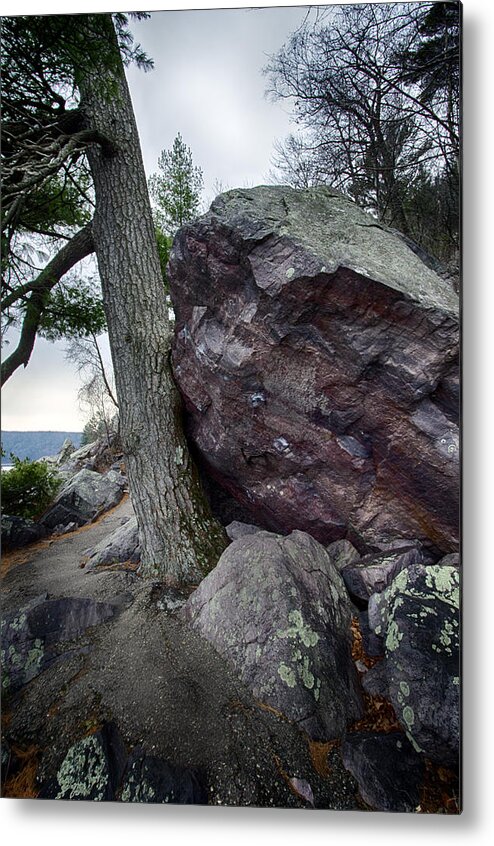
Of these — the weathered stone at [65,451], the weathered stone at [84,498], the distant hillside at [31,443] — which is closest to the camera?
the distant hillside at [31,443]

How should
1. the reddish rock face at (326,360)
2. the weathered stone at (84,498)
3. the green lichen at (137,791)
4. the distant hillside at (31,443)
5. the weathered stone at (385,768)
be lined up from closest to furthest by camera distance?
the weathered stone at (385,768) < the green lichen at (137,791) < the reddish rock face at (326,360) < the distant hillside at (31,443) < the weathered stone at (84,498)

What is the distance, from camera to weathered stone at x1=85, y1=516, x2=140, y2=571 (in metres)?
2.19

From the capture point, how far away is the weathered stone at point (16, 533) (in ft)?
6.34

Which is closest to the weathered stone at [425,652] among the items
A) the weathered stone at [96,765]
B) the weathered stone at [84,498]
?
the weathered stone at [96,765]

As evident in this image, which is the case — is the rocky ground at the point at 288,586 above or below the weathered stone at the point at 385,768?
above

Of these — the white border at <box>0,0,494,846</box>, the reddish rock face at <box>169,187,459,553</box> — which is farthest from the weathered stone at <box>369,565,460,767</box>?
the reddish rock face at <box>169,187,459,553</box>

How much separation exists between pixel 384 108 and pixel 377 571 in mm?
2039

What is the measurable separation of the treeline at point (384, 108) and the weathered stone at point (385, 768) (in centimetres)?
192

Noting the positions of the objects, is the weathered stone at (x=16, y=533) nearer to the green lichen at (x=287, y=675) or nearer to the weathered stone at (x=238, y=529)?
the weathered stone at (x=238, y=529)

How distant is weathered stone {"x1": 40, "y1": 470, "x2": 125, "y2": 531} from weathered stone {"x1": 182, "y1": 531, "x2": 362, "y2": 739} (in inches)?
31.1

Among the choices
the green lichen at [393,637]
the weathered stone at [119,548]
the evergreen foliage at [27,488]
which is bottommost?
the green lichen at [393,637]

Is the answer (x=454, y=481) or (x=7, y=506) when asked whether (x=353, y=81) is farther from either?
(x=7, y=506)

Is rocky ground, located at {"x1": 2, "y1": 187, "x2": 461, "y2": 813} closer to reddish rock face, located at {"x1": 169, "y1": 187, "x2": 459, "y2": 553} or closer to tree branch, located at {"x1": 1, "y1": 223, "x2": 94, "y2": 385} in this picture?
reddish rock face, located at {"x1": 169, "y1": 187, "x2": 459, "y2": 553}

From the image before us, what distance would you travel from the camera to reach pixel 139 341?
2301 mm
